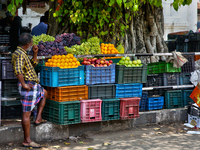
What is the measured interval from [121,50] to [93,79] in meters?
2.82

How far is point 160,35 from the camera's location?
10445 mm

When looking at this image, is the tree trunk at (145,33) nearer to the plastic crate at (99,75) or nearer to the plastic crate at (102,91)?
the plastic crate at (99,75)

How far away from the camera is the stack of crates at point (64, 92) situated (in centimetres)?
573

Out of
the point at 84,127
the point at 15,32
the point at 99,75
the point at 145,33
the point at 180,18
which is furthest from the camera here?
the point at 180,18

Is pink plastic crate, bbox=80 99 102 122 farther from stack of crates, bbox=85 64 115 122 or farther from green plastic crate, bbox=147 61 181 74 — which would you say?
green plastic crate, bbox=147 61 181 74

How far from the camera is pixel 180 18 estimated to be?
25938 millimetres

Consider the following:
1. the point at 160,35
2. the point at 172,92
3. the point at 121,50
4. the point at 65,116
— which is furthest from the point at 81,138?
the point at 160,35

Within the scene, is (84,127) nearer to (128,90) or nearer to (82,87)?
(82,87)

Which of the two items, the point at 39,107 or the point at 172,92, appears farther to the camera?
the point at 172,92

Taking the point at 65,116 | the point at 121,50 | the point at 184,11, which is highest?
the point at 184,11

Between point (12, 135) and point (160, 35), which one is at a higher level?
point (160, 35)

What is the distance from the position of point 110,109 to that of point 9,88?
211 centimetres

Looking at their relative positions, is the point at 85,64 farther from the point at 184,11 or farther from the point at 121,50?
the point at 184,11

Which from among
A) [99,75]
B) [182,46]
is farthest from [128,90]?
[182,46]
